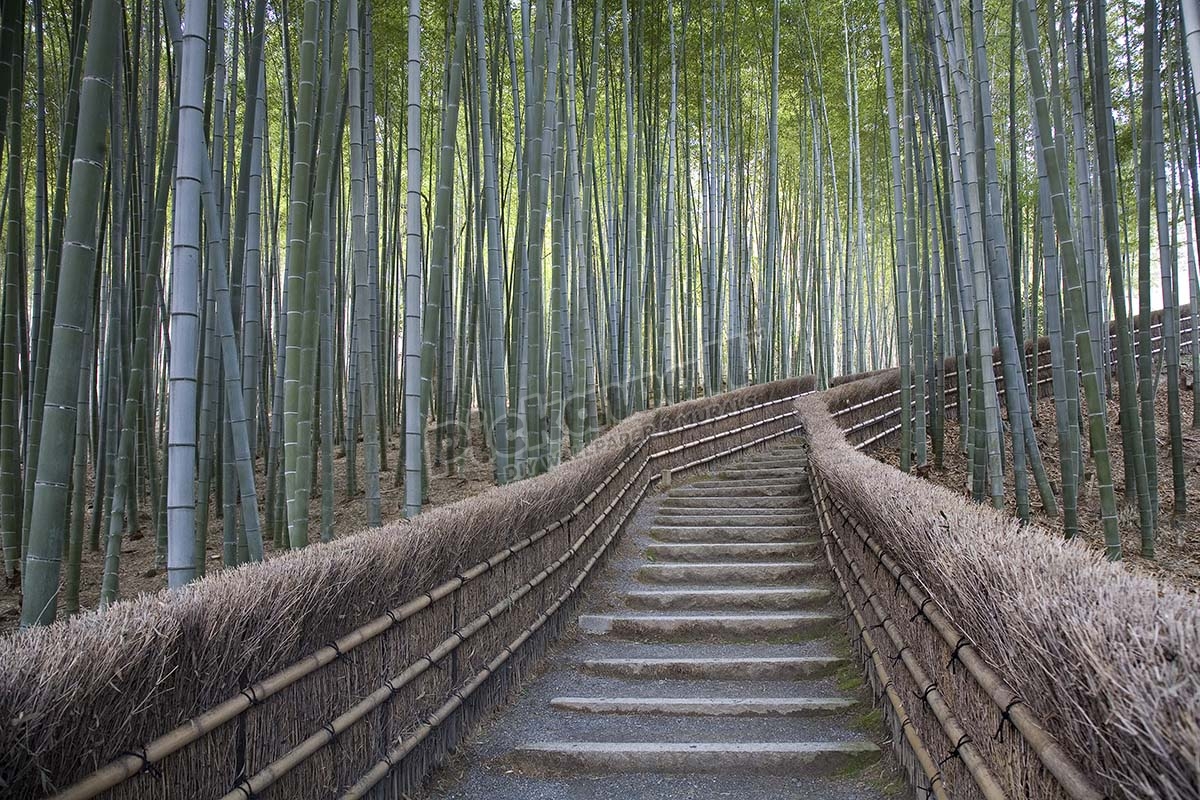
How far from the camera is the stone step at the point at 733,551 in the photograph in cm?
475

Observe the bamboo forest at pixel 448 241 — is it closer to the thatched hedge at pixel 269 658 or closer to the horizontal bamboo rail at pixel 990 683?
the thatched hedge at pixel 269 658

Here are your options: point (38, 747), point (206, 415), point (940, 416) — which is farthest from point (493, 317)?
point (940, 416)

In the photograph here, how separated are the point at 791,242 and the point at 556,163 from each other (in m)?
7.93

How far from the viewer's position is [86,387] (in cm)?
488

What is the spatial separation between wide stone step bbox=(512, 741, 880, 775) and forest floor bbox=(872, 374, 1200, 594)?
1794mm

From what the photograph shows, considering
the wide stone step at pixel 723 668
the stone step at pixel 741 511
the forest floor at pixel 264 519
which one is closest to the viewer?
the wide stone step at pixel 723 668

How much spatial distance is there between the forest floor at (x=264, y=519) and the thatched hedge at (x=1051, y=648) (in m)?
3.23

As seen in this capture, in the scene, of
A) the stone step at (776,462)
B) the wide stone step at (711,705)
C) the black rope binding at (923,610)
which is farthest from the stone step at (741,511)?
the black rope binding at (923,610)

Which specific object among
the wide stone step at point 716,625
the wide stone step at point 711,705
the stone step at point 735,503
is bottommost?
the wide stone step at point 711,705

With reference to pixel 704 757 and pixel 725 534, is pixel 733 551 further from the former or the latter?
pixel 704 757

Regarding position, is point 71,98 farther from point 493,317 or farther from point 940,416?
point 940,416

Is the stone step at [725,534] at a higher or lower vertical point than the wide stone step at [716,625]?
higher

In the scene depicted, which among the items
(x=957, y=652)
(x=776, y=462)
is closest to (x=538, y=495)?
(x=957, y=652)

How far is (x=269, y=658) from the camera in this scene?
69.7 inches
